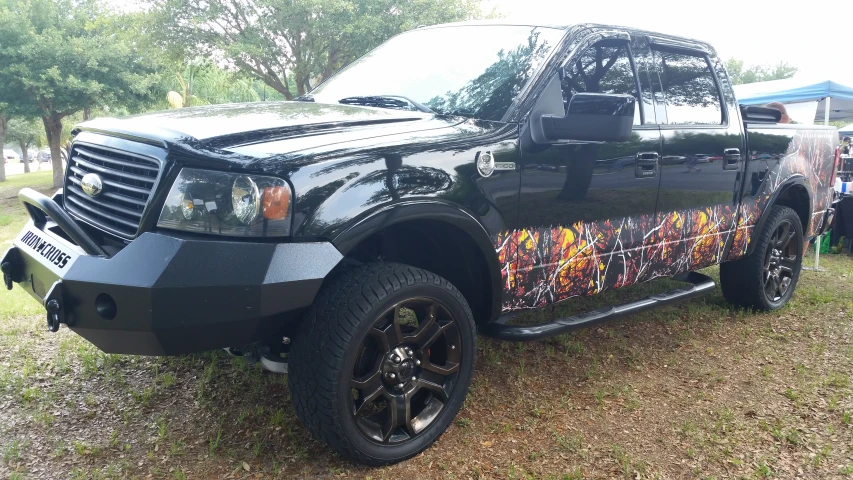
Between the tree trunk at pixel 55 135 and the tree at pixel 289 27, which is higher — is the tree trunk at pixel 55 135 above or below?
below

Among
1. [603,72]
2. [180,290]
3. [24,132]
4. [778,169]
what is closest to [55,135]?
[24,132]

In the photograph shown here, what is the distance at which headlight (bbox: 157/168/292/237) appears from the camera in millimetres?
2254

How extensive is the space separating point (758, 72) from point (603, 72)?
48.3 metres

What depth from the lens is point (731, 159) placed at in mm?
4223

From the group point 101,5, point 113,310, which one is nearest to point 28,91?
point 101,5

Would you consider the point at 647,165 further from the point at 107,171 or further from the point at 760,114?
the point at 107,171

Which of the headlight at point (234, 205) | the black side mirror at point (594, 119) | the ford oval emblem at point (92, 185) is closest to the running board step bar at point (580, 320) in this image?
the black side mirror at point (594, 119)

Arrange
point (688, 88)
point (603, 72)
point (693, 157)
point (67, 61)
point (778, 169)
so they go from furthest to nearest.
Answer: point (67, 61), point (778, 169), point (688, 88), point (693, 157), point (603, 72)

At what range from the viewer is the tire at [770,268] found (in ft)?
15.9

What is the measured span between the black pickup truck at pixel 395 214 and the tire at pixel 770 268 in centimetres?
78

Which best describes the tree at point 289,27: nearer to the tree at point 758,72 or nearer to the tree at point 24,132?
the tree at point 24,132

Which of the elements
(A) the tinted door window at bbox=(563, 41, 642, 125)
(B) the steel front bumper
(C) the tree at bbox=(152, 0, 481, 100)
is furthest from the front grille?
(C) the tree at bbox=(152, 0, 481, 100)

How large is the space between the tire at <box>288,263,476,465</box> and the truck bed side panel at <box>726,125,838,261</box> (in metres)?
2.56

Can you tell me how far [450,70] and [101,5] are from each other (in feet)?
73.0
